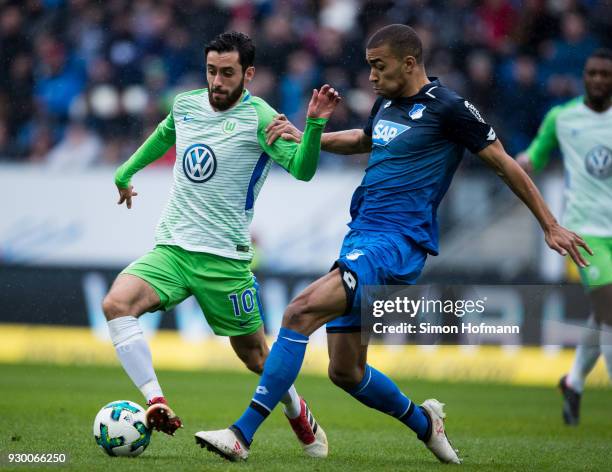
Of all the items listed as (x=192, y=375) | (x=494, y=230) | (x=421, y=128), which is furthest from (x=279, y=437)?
(x=494, y=230)

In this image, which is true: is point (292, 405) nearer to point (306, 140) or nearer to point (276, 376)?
point (276, 376)

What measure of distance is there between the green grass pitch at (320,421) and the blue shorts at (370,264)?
0.78 metres

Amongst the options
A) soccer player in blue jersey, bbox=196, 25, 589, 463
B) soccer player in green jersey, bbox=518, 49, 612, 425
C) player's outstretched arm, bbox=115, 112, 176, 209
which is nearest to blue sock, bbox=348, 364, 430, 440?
soccer player in blue jersey, bbox=196, 25, 589, 463

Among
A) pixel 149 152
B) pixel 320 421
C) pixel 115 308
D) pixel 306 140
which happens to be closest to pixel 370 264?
pixel 306 140

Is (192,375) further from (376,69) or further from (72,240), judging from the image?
(376,69)

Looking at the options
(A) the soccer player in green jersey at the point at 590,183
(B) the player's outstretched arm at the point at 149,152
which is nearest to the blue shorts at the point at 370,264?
(B) the player's outstretched arm at the point at 149,152

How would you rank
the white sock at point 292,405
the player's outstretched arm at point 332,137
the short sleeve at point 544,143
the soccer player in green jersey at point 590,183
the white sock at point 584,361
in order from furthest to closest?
the short sleeve at point 544,143 → the white sock at point 584,361 → the soccer player in green jersey at point 590,183 → the white sock at point 292,405 → the player's outstretched arm at point 332,137

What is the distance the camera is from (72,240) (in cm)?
1346

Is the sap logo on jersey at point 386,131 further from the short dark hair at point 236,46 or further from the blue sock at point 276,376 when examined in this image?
the blue sock at point 276,376

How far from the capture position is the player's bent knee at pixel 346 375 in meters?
5.97

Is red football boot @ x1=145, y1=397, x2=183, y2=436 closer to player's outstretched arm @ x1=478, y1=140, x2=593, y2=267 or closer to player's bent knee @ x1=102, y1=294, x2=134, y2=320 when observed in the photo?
player's bent knee @ x1=102, y1=294, x2=134, y2=320

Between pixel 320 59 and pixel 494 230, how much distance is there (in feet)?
10.3

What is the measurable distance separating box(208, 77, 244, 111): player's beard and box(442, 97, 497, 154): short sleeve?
1.30 meters

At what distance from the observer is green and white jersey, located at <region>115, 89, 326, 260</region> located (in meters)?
6.50
